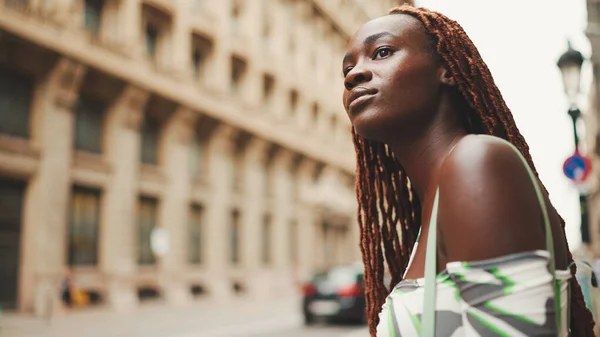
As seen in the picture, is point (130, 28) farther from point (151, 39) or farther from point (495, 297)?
point (495, 297)

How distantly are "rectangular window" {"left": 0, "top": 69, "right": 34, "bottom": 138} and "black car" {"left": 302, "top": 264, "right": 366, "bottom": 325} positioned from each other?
1026 centimetres

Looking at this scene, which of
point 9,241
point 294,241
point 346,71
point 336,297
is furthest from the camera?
point 294,241

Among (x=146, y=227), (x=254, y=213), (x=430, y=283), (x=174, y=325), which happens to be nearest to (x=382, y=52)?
(x=430, y=283)

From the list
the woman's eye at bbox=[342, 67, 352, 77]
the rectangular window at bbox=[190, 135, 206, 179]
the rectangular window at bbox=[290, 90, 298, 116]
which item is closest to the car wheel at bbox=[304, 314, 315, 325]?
the rectangular window at bbox=[190, 135, 206, 179]

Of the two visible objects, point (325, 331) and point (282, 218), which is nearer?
point (325, 331)

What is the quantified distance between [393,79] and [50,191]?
19704mm

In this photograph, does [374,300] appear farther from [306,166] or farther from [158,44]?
[306,166]

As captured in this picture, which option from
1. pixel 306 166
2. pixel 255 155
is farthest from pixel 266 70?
pixel 306 166

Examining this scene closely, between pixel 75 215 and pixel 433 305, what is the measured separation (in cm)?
2140

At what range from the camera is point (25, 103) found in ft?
63.8

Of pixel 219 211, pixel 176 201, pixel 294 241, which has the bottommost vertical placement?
pixel 294 241

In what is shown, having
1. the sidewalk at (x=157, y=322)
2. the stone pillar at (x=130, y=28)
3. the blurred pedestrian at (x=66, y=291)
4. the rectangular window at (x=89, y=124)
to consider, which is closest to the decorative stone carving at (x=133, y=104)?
the rectangular window at (x=89, y=124)

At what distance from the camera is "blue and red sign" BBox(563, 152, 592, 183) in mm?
9492

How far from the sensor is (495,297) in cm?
101
